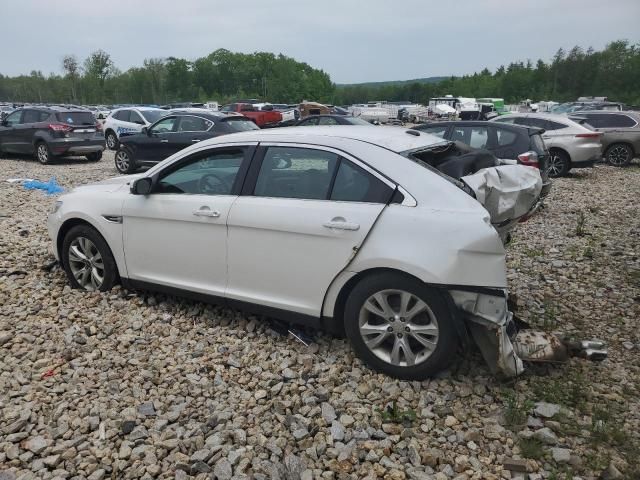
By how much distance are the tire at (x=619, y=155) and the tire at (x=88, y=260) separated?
14.7 m

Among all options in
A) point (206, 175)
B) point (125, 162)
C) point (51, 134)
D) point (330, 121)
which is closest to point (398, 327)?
point (206, 175)

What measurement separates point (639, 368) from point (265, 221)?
290 centimetres

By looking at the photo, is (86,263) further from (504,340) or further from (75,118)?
(75,118)

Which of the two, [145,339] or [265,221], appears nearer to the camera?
[265,221]

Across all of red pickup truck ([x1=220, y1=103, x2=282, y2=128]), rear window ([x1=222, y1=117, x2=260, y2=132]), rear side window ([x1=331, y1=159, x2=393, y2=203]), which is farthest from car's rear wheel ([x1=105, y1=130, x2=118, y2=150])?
rear side window ([x1=331, y1=159, x2=393, y2=203])

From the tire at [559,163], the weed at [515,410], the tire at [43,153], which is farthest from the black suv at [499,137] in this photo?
the tire at [43,153]

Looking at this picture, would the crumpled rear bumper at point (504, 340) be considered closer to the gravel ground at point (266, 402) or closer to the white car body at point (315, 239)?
the white car body at point (315, 239)

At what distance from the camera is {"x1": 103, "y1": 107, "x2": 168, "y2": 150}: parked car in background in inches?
686

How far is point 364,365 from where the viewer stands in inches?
144

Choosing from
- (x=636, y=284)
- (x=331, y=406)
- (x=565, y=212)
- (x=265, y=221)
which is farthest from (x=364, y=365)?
(x=565, y=212)

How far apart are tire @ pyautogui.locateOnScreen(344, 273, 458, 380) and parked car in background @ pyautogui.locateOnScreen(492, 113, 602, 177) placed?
10.3m

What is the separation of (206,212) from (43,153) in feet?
42.7

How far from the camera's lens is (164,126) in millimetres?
12805

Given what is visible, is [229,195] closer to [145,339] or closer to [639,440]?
[145,339]
